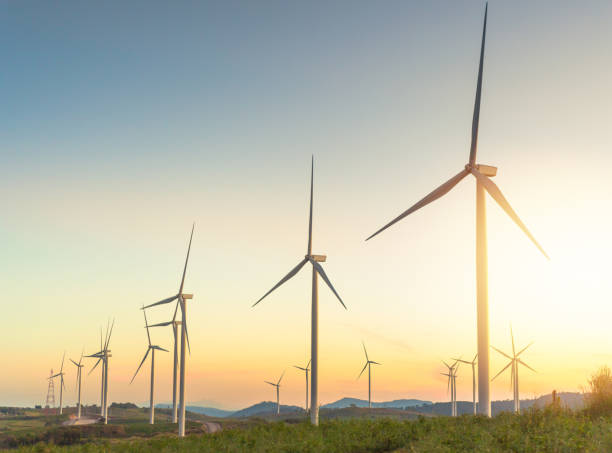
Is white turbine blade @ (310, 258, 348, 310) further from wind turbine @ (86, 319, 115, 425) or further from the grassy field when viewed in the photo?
wind turbine @ (86, 319, 115, 425)

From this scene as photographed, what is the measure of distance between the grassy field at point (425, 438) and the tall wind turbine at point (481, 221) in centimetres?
335

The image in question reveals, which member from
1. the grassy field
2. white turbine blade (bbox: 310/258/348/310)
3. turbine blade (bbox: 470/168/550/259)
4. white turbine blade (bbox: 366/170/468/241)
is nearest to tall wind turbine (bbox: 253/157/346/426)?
white turbine blade (bbox: 310/258/348/310)

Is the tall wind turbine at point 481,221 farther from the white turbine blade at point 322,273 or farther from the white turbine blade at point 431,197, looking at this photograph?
the white turbine blade at point 322,273

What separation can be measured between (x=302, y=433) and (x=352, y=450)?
10.1m

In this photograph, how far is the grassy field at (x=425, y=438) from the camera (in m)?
28.1

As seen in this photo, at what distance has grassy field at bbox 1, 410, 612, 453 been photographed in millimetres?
28094

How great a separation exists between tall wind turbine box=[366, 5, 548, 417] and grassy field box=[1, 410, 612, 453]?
3349 mm

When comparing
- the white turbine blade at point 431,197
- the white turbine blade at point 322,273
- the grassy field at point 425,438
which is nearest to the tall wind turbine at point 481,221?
the white turbine blade at point 431,197

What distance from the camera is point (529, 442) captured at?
28297 millimetres

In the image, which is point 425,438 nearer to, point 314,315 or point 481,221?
point 481,221

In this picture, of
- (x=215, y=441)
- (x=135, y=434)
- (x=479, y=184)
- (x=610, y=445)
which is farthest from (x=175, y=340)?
(x=610, y=445)

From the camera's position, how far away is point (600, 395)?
40.7 meters

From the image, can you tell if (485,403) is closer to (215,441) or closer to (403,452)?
(403,452)

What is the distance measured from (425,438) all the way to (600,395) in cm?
1419
